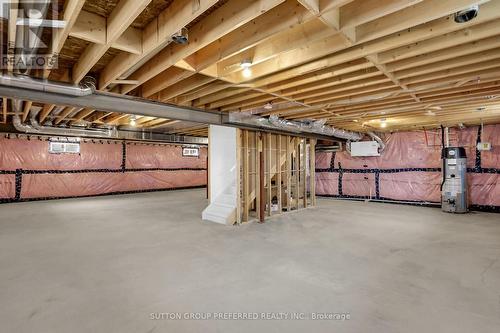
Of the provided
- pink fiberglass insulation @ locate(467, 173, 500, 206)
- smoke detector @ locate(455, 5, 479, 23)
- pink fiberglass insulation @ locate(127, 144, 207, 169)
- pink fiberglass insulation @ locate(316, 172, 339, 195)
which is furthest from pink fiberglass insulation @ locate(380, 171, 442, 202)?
pink fiberglass insulation @ locate(127, 144, 207, 169)

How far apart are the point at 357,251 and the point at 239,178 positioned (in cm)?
244

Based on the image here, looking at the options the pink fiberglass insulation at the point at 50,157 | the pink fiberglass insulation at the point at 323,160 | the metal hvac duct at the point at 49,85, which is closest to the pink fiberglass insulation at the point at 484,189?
the pink fiberglass insulation at the point at 323,160

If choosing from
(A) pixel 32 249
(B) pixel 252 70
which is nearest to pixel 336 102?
(B) pixel 252 70

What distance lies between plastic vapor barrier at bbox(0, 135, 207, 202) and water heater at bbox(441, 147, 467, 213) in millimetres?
9384

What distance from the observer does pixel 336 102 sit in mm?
4121

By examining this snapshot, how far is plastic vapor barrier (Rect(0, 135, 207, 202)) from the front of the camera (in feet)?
24.7

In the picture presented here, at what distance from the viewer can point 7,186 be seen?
24.3 feet

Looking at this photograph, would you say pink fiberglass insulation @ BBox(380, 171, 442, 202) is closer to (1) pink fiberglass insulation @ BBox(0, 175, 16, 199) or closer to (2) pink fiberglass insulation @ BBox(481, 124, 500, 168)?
(2) pink fiberglass insulation @ BBox(481, 124, 500, 168)

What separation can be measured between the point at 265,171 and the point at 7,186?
7.59 meters

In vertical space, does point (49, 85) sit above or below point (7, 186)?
above

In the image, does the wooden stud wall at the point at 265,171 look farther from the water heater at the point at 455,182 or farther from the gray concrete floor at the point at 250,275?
the water heater at the point at 455,182

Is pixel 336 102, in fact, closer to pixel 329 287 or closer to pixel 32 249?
pixel 329 287

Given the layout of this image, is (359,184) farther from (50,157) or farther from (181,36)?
(50,157)

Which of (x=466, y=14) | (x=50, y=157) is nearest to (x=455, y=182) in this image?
(x=466, y=14)
